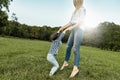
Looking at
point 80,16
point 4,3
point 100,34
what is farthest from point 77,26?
point 100,34

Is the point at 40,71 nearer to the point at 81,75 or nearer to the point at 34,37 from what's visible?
the point at 81,75

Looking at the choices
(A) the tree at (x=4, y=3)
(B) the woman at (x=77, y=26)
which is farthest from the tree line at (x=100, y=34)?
(B) the woman at (x=77, y=26)

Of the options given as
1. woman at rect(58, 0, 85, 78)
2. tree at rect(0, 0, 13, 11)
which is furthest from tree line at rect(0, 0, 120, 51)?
woman at rect(58, 0, 85, 78)

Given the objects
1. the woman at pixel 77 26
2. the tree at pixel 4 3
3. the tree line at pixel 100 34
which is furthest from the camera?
the tree line at pixel 100 34

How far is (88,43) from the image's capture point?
322ft

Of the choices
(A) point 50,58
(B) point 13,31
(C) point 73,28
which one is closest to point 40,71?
(A) point 50,58

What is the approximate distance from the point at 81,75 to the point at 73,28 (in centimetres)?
148

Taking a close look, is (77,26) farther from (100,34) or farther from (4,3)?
(100,34)

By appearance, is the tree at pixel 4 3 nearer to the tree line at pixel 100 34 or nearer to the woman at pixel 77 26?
the woman at pixel 77 26

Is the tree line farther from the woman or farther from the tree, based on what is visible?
the woman

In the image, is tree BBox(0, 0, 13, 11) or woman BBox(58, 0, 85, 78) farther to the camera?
tree BBox(0, 0, 13, 11)

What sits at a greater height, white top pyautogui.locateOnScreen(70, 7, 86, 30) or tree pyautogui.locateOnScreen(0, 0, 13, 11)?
tree pyautogui.locateOnScreen(0, 0, 13, 11)

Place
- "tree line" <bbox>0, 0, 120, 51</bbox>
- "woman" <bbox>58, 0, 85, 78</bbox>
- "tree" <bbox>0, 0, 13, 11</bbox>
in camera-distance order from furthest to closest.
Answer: "tree line" <bbox>0, 0, 120, 51</bbox>
"tree" <bbox>0, 0, 13, 11</bbox>
"woman" <bbox>58, 0, 85, 78</bbox>

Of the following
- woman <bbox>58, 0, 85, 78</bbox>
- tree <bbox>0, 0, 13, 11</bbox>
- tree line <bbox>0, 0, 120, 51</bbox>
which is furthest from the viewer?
tree line <bbox>0, 0, 120, 51</bbox>
